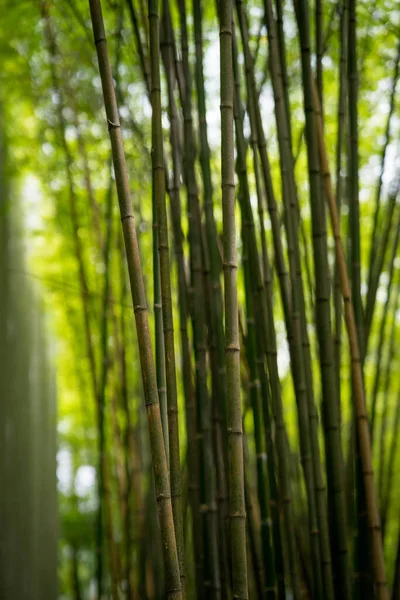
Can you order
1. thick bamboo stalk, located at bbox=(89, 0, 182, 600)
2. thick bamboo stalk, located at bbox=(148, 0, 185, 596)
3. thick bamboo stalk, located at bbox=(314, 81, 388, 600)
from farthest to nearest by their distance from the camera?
thick bamboo stalk, located at bbox=(314, 81, 388, 600)
thick bamboo stalk, located at bbox=(148, 0, 185, 596)
thick bamboo stalk, located at bbox=(89, 0, 182, 600)

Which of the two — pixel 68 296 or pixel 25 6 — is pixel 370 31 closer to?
pixel 25 6

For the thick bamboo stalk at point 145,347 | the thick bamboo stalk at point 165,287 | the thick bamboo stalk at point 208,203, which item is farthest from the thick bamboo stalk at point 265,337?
the thick bamboo stalk at point 145,347

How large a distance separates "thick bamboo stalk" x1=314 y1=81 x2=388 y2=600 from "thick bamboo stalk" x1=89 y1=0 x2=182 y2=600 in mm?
463

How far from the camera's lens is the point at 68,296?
4539mm

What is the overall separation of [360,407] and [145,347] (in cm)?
51

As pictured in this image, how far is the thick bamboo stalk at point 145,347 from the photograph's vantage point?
867mm

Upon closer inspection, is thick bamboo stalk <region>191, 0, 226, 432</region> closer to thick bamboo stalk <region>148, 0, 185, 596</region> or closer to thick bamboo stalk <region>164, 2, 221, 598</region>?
thick bamboo stalk <region>164, 2, 221, 598</region>

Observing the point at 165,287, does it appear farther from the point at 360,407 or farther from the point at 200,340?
the point at 360,407

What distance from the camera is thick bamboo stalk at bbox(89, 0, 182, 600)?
867mm

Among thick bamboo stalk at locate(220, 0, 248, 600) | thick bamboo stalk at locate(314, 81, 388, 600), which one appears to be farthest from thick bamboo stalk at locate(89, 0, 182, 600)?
thick bamboo stalk at locate(314, 81, 388, 600)

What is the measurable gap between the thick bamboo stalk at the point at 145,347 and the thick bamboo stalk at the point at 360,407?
463 millimetres

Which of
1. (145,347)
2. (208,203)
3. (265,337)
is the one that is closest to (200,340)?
(265,337)

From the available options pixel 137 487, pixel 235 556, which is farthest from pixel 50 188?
pixel 235 556

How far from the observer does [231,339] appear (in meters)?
0.94
